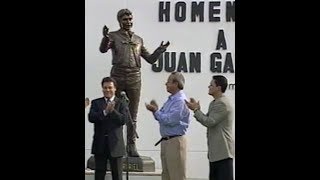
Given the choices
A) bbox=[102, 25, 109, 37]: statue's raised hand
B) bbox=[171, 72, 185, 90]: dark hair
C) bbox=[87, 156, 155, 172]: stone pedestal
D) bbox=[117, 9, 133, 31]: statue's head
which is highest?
bbox=[117, 9, 133, 31]: statue's head

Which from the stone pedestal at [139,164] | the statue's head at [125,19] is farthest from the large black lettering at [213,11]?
the stone pedestal at [139,164]

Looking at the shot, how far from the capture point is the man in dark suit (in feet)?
18.7

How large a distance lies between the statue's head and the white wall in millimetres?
31

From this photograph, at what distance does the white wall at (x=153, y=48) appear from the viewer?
5656 millimetres

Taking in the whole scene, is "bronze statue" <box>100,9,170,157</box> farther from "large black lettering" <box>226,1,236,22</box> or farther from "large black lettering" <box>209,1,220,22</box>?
"large black lettering" <box>226,1,236,22</box>

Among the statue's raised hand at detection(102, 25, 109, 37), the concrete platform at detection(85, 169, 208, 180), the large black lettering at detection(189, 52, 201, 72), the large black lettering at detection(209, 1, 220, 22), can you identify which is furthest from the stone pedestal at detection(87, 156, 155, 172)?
the large black lettering at detection(209, 1, 220, 22)

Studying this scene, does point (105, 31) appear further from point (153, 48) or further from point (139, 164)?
point (139, 164)

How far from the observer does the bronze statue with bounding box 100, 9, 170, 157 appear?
18.7 ft

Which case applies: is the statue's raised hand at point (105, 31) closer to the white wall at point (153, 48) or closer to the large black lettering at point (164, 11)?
the white wall at point (153, 48)

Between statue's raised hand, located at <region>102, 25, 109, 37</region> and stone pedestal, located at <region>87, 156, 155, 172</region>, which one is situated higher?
statue's raised hand, located at <region>102, 25, 109, 37</region>

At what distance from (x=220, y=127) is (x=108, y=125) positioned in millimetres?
912
